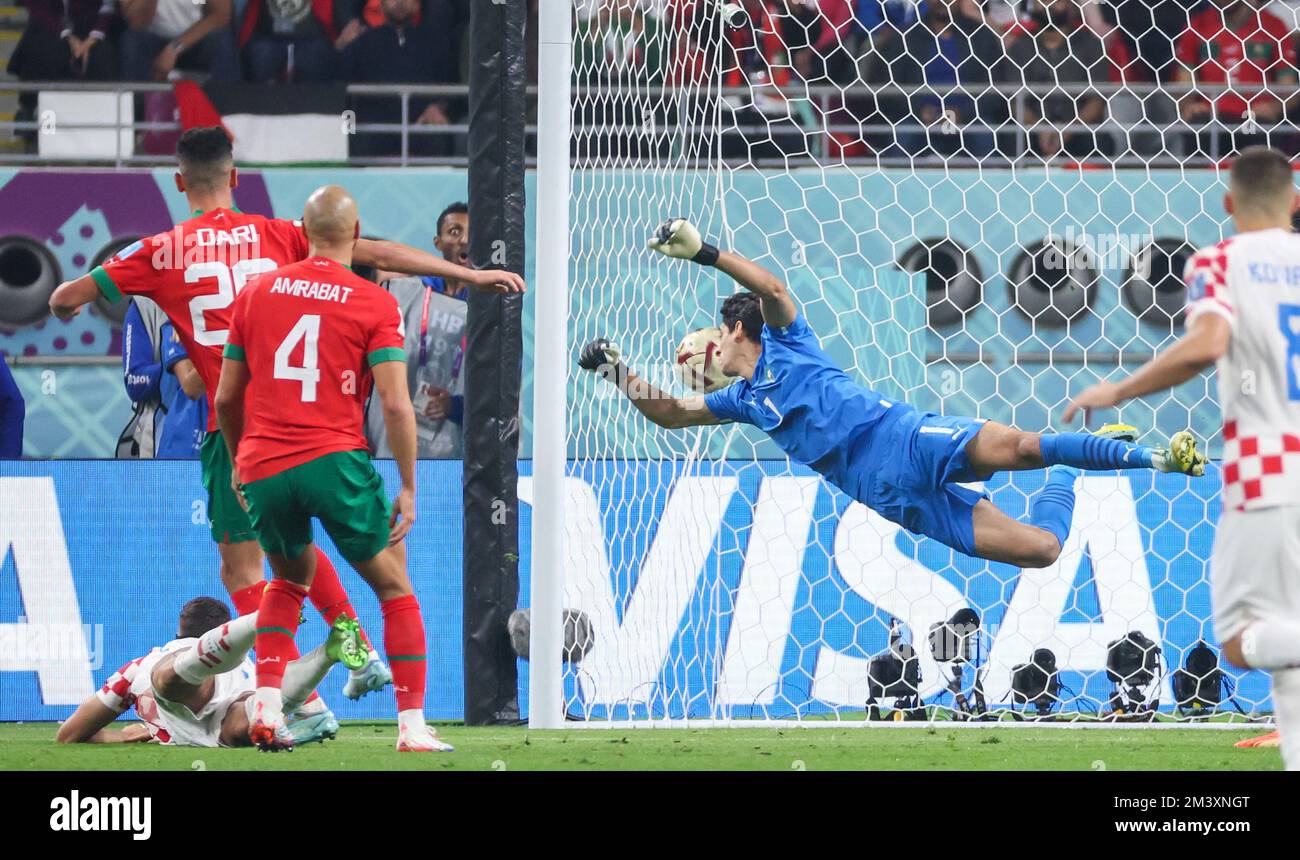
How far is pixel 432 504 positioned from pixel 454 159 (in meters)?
4.00

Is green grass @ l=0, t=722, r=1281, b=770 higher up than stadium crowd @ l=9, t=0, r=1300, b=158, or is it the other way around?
stadium crowd @ l=9, t=0, r=1300, b=158

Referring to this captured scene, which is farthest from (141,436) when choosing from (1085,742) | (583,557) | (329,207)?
(1085,742)

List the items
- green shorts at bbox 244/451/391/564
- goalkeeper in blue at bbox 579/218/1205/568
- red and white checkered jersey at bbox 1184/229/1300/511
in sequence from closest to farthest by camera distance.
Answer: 1. red and white checkered jersey at bbox 1184/229/1300/511
2. green shorts at bbox 244/451/391/564
3. goalkeeper in blue at bbox 579/218/1205/568

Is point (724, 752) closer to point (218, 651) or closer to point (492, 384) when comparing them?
point (218, 651)

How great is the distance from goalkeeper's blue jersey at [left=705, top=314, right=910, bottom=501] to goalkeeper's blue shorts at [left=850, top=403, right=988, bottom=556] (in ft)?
0.14

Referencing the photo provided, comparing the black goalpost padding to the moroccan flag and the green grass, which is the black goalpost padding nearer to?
the green grass

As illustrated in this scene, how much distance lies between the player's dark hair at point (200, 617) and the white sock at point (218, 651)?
0.73 metres

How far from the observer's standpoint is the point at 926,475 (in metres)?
6.12

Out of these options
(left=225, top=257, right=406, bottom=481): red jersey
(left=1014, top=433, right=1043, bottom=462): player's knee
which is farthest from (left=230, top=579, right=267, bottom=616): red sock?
(left=1014, top=433, right=1043, bottom=462): player's knee

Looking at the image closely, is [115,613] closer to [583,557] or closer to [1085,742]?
[583,557]

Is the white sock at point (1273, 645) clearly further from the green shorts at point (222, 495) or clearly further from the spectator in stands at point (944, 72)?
the spectator in stands at point (944, 72)

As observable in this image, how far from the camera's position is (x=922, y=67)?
9992 mm

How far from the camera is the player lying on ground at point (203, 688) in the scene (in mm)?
5082

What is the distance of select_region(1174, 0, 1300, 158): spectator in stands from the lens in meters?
9.94
